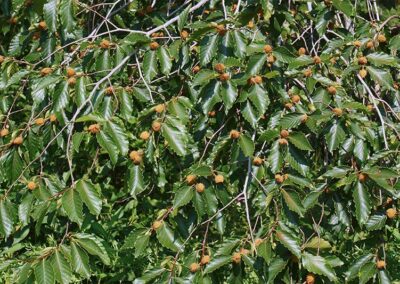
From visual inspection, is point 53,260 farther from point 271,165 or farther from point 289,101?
point 289,101

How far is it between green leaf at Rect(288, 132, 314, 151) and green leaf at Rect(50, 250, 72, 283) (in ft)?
2.33

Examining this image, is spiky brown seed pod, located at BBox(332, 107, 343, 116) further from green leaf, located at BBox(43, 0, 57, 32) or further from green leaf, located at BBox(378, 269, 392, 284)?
green leaf, located at BBox(43, 0, 57, 32)

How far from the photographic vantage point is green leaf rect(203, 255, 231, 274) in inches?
69.4

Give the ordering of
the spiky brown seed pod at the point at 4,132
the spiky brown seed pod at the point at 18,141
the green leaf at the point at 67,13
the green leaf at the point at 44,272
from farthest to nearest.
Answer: the green leaf at the point at 67,13 → the spiky brown seed pod at the point at 4,132 → the spiky brown seed pod at the point at 18,141 → the green leaf at the point at 44,272

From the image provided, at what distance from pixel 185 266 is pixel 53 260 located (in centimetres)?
37

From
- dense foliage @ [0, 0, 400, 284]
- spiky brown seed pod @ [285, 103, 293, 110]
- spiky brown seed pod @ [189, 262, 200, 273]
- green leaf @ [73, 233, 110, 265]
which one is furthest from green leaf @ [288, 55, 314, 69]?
green leaf @ [73, 233, 110, 265]

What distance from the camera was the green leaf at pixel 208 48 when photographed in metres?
1.99

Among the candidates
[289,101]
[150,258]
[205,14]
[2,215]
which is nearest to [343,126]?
[289,101]

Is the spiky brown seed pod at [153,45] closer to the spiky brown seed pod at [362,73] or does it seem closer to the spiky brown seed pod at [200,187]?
the spiky brown seed pod at [200,187]

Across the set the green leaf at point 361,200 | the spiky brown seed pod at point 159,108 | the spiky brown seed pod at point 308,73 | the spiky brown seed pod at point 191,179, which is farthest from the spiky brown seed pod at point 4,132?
the green leaf at point 361,200

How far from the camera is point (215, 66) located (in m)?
1.93

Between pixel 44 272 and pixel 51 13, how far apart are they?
87 cm

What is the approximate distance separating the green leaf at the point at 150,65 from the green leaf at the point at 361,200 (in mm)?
700

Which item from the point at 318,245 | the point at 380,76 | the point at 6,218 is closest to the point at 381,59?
the point at 380,76
